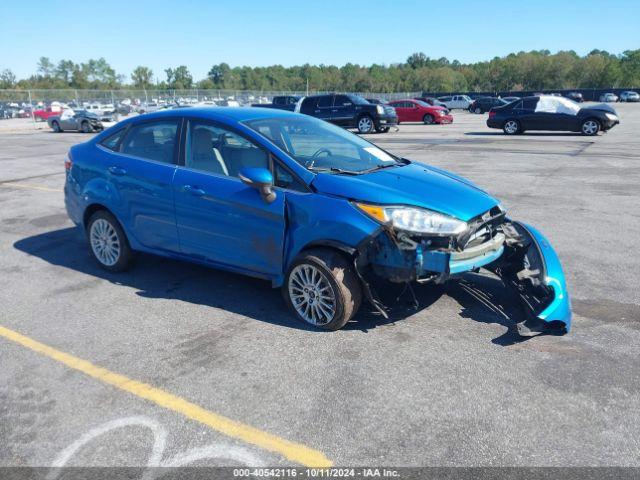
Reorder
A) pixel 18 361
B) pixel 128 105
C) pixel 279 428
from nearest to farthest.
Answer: pixel 279 428
pixel 18 361
pixel 128 105

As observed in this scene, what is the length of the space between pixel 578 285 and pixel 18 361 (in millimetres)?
4890

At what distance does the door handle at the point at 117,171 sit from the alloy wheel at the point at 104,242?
0.54m

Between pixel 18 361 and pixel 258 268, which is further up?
pixel 258 268

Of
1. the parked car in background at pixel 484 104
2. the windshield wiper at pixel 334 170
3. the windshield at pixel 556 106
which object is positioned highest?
the parked car in background at pixel 484 104

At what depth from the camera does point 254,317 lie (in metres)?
4.48

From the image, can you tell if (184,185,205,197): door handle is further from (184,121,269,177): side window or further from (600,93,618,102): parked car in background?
(600,93,618,102): parked car in background

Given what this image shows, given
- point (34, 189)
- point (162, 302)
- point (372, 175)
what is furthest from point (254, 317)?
point (34, 189)

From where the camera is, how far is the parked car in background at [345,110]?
2370 centimetres

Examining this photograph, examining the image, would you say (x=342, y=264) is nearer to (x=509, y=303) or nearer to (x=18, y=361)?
(x=509, y=303)

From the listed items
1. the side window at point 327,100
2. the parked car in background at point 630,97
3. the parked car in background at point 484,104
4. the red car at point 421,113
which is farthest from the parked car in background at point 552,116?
the parked car in background at point 630,97

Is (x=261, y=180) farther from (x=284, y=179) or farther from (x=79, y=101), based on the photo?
(x=79, y=101)

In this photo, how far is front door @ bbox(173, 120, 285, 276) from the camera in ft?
14.2

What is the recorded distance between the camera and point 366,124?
2433 cm

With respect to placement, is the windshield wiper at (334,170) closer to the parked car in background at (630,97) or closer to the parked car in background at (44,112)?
the parked car in background at (44,112)
